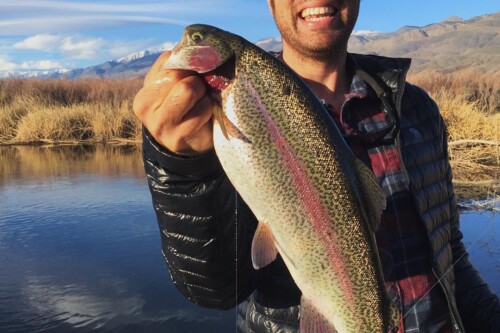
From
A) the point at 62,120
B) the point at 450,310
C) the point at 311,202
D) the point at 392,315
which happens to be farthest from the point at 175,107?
the point at 62,120

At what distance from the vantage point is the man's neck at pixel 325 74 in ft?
9.70

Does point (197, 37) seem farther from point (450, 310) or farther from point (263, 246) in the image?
point (450, 310)

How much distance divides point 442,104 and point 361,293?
1529cm

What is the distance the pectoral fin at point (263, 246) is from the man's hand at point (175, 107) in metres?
0.41

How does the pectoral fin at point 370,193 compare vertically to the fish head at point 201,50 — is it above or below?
below

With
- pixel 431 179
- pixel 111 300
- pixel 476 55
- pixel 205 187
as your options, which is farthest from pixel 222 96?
pixel 476 55

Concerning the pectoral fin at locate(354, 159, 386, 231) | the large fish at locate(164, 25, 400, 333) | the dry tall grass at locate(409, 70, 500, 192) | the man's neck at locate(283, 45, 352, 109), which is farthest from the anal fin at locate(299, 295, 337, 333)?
the dry tall grass at locate(409, 70, 500, 192)

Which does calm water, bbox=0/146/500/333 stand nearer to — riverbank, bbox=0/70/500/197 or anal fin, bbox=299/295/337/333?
anal fin, bbox=299/295/337/333

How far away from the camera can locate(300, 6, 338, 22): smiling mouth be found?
113 inches

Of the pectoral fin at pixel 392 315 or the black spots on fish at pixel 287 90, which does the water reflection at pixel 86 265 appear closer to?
the pectoral fin at pixel 392 315

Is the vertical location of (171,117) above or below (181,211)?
above

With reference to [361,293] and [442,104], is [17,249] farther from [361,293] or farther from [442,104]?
[442,104]

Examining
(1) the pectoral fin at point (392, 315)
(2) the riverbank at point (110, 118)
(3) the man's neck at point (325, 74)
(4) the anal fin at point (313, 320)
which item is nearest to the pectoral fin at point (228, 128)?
(4) the anal fin at point (313, 320)

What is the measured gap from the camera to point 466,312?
2979 mm
